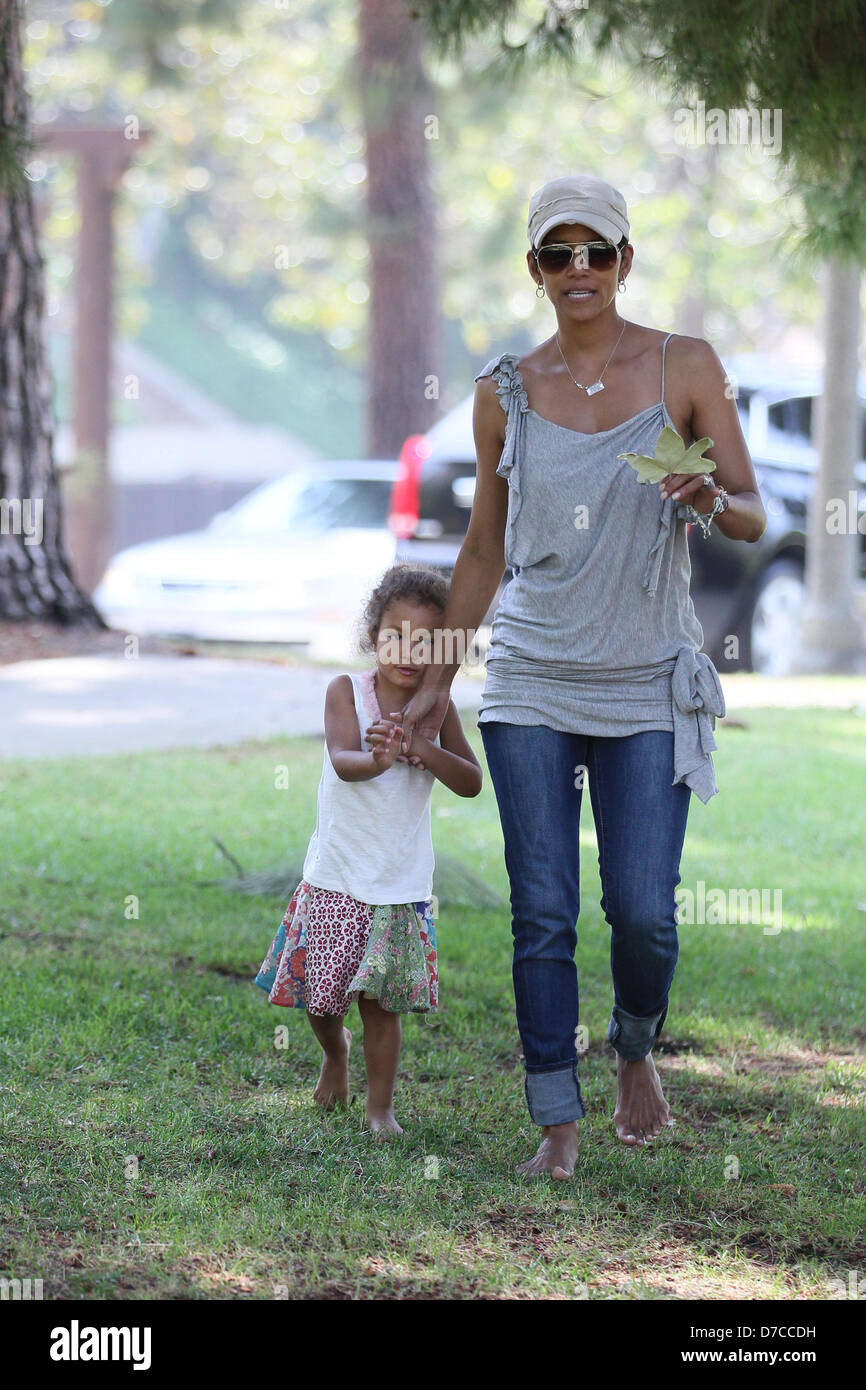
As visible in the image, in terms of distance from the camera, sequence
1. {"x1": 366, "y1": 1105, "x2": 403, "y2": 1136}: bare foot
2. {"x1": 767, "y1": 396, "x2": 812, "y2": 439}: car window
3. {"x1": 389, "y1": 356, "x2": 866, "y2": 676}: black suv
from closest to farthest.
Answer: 1. {"x1": 366, "y1": 1105, "x2": 403, "y2": 1136}: bare foot
2. {"x1": 389, "y1": 356, "x2": 866, "y2": 676}: black suv
3. {"x1": 767, "y1": 396, "x2": 812, "y2": 439}: car window

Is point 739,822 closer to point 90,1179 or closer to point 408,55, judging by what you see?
point 90,1179

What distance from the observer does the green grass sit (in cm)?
299

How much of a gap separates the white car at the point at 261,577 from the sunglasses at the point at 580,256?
8.27 m

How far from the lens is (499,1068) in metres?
4.18

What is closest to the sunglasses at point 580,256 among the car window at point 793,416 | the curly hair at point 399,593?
the curly hair at point 399,593

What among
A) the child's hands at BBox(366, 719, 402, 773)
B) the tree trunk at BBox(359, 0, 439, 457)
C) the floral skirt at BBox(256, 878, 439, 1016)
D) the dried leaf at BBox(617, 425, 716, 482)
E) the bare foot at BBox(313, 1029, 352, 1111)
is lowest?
the bare foot at BBox(313, 1029, 352, 1111)

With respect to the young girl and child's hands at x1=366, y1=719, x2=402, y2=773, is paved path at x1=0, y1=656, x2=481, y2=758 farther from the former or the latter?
child's hands at x1=366, y1=719, x2=402, y2=773

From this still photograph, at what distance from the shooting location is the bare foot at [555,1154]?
342 cm

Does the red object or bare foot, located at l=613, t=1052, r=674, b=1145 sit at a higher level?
the red object

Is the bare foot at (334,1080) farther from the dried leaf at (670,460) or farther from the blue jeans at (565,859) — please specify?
the dried leaf at (670,460)

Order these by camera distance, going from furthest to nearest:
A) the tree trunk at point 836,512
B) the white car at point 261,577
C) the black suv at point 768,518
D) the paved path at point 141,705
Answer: the white car at point 261,577 → the tree trunk at point 836,512 → the black suv at point 768,518 → the paved path at point 141,705

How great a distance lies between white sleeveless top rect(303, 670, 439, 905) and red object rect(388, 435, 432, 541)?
678cm

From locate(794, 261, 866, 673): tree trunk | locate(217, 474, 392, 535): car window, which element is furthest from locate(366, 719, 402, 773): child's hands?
locate(217, 474, 392, 535): car window
